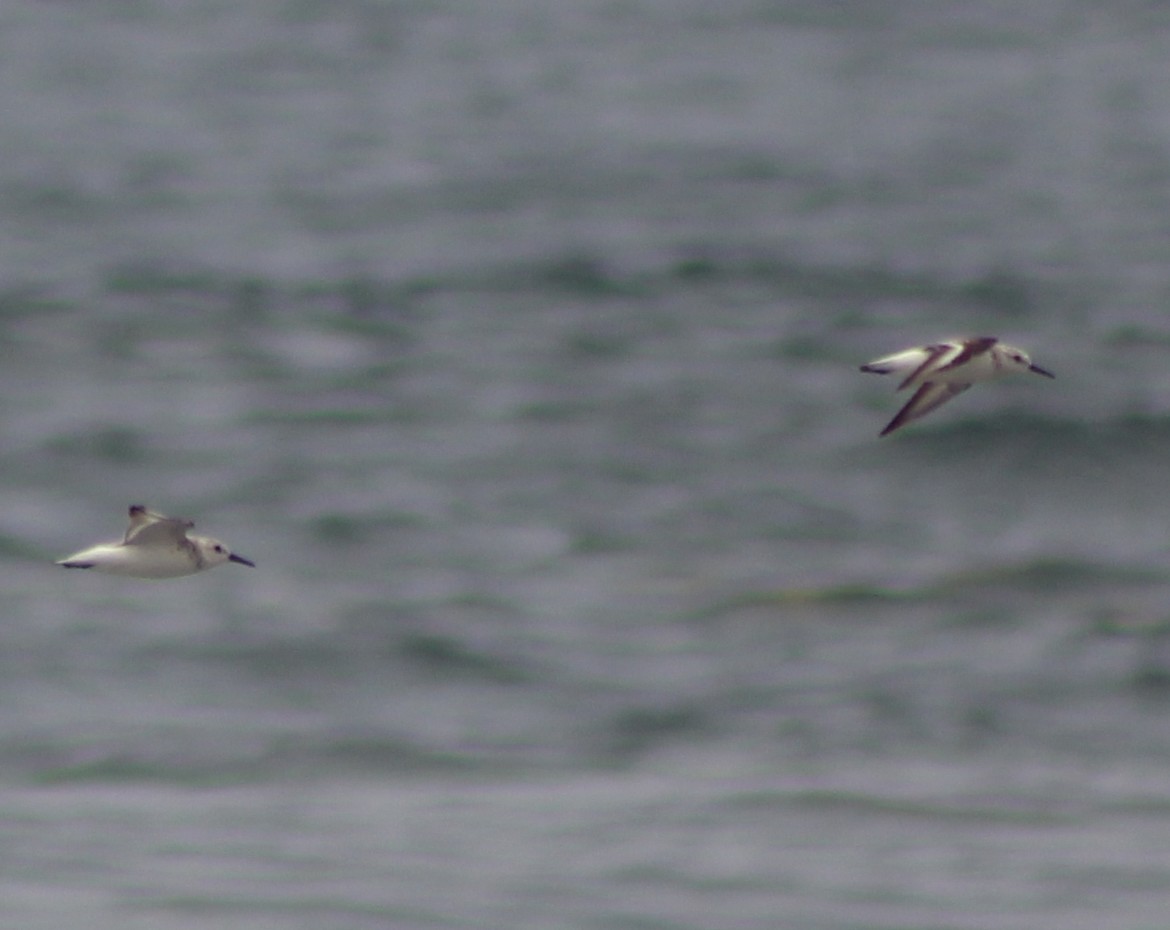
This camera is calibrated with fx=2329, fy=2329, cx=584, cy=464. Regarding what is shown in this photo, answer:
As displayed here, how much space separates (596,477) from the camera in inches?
673

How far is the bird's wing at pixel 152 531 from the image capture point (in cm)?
1109

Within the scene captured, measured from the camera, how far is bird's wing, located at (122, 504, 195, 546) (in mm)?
11094

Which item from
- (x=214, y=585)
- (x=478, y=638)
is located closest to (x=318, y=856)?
(x=478, y=638)

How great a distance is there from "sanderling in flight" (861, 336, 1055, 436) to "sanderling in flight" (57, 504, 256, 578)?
11.7 ft

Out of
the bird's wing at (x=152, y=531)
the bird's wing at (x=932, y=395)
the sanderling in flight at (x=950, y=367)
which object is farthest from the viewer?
the bird's wing at (x=932, y=395)

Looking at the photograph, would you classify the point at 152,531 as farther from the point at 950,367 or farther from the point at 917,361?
the point at 950,367

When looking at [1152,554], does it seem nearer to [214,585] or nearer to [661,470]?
[661,470]

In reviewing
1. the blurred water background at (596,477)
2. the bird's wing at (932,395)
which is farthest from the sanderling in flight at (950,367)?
the blurred water background at (596,477)

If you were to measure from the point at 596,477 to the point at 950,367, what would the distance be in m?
5.20

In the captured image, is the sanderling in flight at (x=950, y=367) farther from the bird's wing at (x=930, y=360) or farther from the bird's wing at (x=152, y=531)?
the bird's wing at (x=152, y=531)

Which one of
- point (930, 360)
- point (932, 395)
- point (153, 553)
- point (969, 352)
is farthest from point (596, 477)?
point (153, 553)

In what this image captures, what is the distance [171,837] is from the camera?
37.2 ft

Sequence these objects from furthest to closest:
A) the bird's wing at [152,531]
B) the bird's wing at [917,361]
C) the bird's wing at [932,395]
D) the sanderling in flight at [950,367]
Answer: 1. the bird's wing at [932,395]
2. the sanderling in flight at [950,367]
3. the bird's wing at [917,361]
4. the bird's wing at [152,531]

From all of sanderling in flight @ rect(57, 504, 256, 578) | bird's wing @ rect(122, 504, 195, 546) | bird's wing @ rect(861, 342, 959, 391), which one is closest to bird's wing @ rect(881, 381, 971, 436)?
bird's wing @ rect(861, 342, 959, 391)
